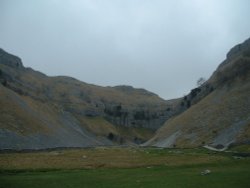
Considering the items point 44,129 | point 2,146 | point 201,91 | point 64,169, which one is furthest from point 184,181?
point 201,91

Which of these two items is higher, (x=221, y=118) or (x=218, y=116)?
(x=218, y=116)

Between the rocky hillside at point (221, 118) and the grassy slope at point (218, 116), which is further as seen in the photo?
the grassy slope at point (218, 116)

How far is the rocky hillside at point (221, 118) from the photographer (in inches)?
4218

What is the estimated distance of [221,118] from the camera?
12062 cm

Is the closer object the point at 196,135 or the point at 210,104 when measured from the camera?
the point at 196,135

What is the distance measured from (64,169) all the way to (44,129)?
3177 inches

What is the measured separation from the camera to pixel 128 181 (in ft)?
127

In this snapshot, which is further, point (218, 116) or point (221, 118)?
point (218, 116)

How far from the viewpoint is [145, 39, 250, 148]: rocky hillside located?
10712 cm

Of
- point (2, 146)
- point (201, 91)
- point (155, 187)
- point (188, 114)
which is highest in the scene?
point (201, 91)

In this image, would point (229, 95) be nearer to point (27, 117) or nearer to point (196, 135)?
point (196, 135)

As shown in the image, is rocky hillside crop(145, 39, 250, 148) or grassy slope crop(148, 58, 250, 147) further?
grassy slope crop(148, 58, 250, 147)

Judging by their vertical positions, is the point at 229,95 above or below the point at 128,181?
above

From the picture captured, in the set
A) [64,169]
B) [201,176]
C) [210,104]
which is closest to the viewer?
[201,176]
